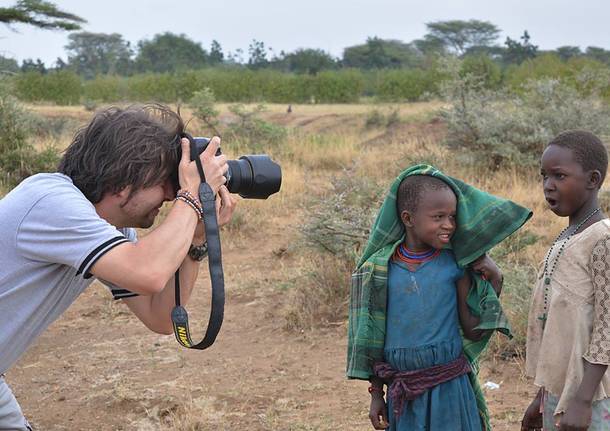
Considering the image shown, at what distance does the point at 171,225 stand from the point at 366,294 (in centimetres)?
73

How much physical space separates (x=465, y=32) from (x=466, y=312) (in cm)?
4851

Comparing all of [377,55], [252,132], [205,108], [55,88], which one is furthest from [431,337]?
[377,55]

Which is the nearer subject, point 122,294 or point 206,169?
point 206,169

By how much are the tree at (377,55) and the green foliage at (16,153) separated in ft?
136

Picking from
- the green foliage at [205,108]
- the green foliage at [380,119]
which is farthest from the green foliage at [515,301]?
the green foliage at [380,119]

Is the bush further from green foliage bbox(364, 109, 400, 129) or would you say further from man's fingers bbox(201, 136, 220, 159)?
green foliage bbox(364, 109, 400, 129)

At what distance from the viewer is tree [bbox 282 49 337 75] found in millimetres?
45031

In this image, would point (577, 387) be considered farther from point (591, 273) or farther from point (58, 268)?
point (58, 268)

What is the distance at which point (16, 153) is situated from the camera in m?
8.31

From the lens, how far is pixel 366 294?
2.44 metres

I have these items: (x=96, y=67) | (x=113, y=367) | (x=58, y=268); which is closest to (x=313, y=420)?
(x=113, y=367)

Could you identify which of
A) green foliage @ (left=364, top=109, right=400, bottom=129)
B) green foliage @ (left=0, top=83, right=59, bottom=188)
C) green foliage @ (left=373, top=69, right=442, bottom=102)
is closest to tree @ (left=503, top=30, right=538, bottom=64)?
green foliage @ (left=373, top=69, right=442, bottom=102)

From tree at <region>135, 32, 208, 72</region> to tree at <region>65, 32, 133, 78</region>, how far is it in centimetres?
164

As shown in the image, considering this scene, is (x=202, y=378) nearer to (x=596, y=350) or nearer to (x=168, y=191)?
(x=168, y=191)
